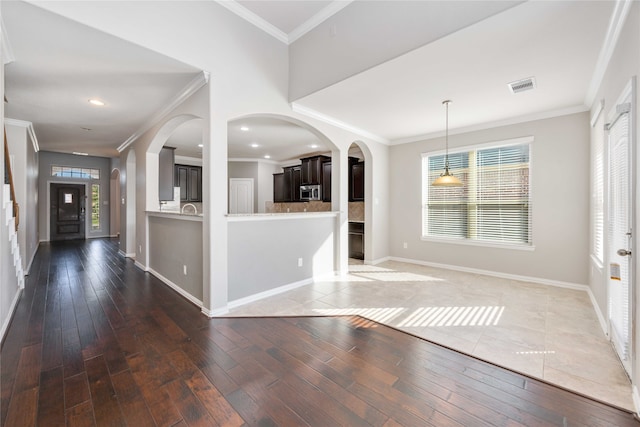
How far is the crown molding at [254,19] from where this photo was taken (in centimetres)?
305

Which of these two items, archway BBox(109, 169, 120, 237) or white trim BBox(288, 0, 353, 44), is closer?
white trim BBox(288, 0, 353, 44)

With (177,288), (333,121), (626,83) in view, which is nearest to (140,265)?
(177,288)

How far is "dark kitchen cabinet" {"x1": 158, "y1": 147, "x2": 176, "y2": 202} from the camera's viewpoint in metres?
5.73

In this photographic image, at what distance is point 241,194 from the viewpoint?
9.04 metres

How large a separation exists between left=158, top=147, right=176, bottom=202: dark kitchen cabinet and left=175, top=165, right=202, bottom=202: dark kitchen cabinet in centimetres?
189

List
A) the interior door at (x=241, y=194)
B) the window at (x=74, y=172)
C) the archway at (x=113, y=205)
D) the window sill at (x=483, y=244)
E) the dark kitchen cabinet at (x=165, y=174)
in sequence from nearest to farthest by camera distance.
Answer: the window sill at (x=483, y=244)
the dark kitchen cabinet at (x=165, y=174)
the window at (x=74, y=172)
the interior door at (x=241, y=194)
the archway at (x=113, y=205)

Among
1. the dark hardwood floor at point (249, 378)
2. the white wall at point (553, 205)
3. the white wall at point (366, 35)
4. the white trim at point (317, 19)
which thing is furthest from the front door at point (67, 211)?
the white wall at point (553, 205)

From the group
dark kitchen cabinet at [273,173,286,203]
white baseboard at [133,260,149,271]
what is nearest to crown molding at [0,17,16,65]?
white baseboard at [133,260,149,271]

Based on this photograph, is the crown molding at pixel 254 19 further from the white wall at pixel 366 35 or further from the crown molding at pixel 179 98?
the crown molding at pixel 179 98

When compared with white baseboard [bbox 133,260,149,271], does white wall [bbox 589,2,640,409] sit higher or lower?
higher

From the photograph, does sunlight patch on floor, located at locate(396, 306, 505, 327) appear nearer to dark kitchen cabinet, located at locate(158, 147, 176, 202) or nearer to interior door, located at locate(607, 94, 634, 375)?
interior door, located at locate(607, 94, 634, 375)

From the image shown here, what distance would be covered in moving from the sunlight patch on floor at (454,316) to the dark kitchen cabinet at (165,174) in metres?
5.32

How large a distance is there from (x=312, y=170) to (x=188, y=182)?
12.7ft

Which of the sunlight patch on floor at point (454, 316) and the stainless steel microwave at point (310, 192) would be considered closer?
the sunlight patch on floor at point (454, 316)
